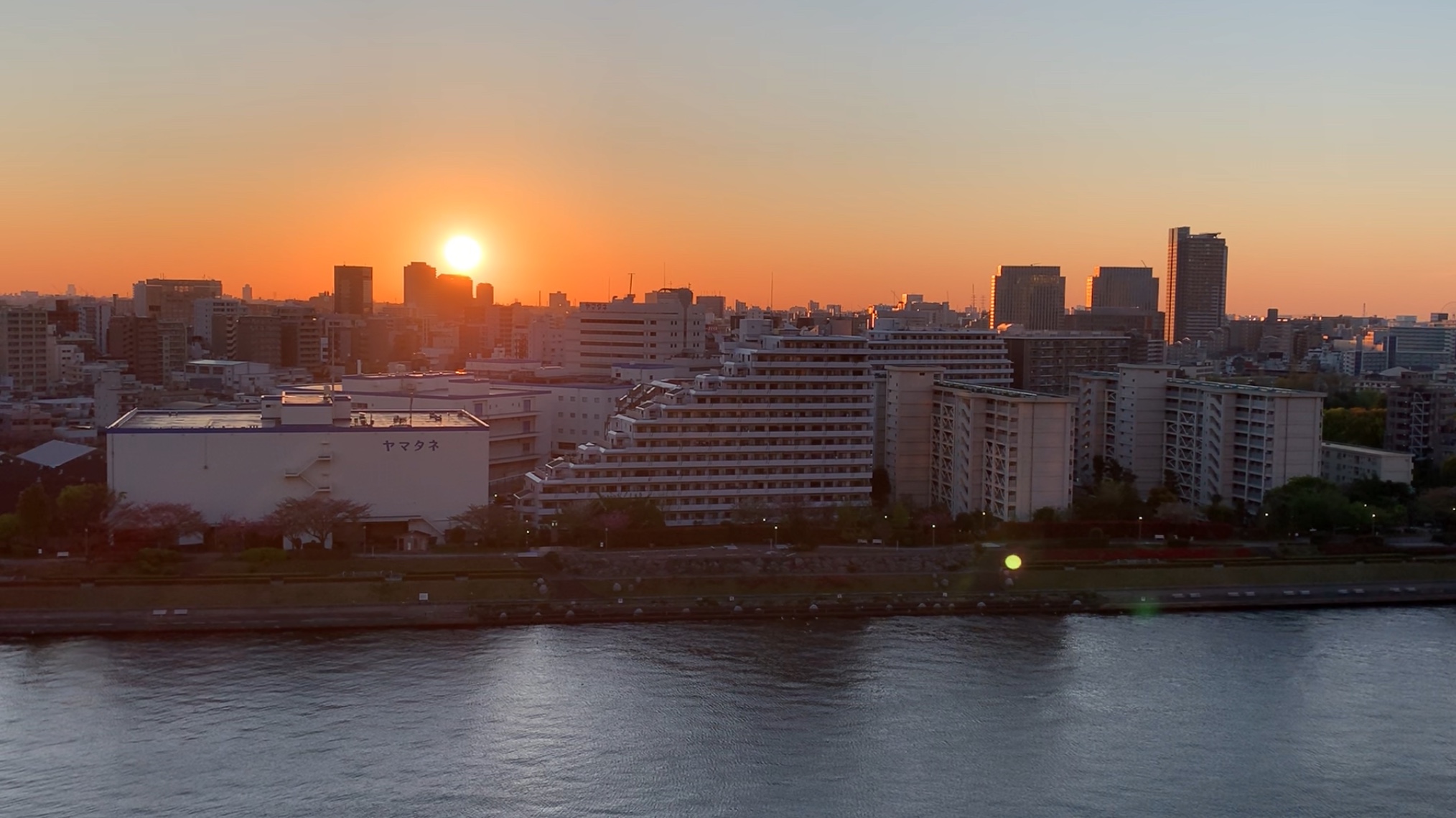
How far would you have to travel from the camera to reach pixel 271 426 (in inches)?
623

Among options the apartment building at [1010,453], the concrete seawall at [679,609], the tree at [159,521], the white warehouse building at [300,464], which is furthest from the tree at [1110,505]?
the tree at [159,521]

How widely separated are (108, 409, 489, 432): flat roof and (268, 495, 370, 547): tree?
3.47 feet

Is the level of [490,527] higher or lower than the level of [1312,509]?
lower

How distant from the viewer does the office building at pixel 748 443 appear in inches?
659

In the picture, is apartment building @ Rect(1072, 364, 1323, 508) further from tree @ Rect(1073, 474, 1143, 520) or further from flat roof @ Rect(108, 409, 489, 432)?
flat roof @ Rect(108, 409, 489, 432)

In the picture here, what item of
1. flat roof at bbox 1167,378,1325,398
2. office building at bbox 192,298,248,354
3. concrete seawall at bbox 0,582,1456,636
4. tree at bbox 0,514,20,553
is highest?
office building at bbox 192,298,248,354

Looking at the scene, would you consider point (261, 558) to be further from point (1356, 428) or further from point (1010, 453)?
point (1356, 428)

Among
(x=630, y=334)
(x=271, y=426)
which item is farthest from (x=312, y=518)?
(x=630, y=334)

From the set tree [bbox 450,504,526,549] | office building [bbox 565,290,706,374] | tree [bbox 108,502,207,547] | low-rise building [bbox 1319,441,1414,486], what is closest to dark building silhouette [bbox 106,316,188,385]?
Answer: office building [bbox 565,290,706,374]

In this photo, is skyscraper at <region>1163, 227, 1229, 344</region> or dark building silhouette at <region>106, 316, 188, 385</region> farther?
skyscraper at <region>1163, 227, 1229, 344</region>

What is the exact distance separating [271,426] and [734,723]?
8.07 m

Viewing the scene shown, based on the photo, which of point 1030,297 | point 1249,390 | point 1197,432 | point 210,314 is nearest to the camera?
point 1249,390

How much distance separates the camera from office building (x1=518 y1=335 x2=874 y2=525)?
16734 millimetres

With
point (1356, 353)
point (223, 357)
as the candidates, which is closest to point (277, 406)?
point (223, 357)
